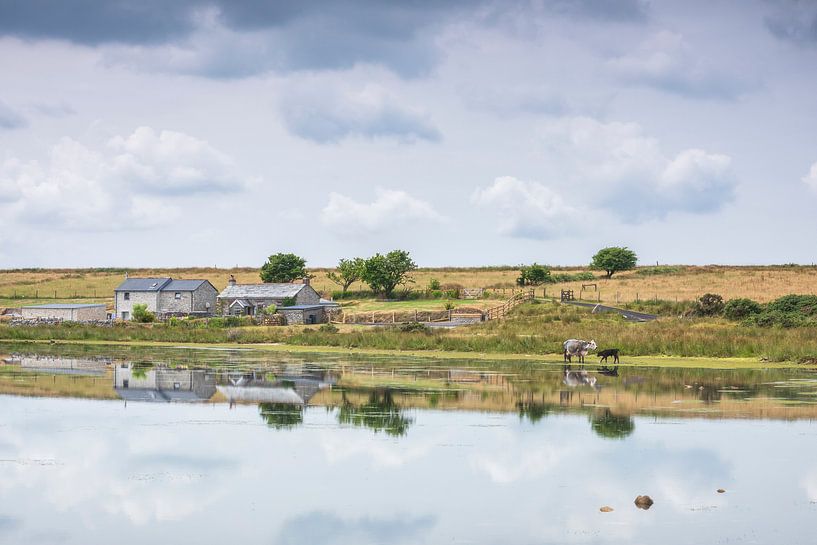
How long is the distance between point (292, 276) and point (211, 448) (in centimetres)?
9422

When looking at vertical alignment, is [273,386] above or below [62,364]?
below

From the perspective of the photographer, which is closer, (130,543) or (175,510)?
(130,543)

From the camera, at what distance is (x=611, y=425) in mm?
25734

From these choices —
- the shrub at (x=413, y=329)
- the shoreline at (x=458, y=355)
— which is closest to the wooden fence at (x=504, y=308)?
the shrub at (x=413, y=329)

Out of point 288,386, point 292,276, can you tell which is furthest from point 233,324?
point 288,386

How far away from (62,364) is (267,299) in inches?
1766

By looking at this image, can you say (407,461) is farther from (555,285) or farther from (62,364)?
(555,285)

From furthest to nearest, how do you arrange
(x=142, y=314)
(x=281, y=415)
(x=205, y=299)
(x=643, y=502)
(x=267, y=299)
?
1. (x=205, y=299)
2. (x=267, y=299)
3. (x=142, y=314)
4. (x=281, y=415)
5. (x=643, y=502)

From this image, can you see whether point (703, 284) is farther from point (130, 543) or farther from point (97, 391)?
point (130, 543)

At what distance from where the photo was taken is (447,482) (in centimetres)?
1900

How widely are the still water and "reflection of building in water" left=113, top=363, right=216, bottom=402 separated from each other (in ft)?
0.62

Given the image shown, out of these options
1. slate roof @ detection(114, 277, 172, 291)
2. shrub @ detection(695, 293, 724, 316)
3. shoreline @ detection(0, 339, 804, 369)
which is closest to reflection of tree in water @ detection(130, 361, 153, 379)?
shoreline @ detection(0, 339, 804, 369)

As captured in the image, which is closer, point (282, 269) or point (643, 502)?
point (643, 502)

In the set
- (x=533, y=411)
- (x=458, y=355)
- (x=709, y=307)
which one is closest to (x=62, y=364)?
(x=458, y=355)
